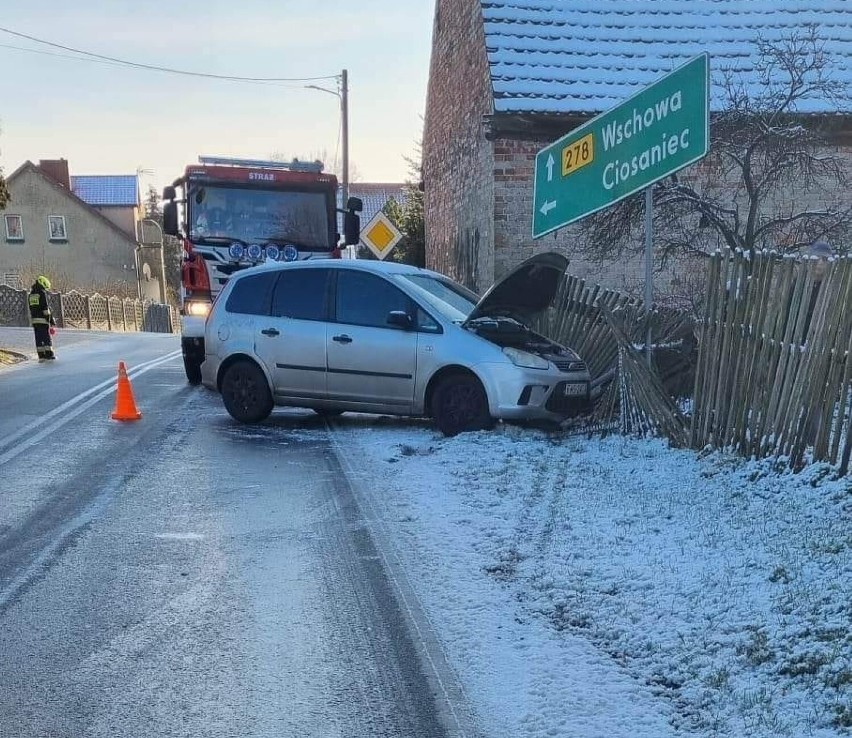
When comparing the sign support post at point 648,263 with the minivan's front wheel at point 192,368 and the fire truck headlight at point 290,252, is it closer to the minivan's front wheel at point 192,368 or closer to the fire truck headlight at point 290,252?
the fire truck headlight at point 290,252

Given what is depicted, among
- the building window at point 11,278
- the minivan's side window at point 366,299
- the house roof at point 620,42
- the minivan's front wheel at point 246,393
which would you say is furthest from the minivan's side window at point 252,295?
the building window at point 11,278

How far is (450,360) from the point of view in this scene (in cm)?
861

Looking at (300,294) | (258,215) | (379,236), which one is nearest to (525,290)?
(300,294)

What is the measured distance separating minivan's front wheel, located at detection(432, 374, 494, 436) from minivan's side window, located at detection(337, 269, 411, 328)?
93 centimetres

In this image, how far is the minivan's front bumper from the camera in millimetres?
8328

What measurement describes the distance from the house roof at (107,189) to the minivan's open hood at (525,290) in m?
57.1

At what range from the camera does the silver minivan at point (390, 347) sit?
27.9 feet

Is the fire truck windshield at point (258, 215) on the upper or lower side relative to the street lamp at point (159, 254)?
lower

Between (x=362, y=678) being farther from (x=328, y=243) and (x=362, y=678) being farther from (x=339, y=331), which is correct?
(x=328, y=243)

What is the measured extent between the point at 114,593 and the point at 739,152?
893 centimetres

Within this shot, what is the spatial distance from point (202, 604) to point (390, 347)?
480cm

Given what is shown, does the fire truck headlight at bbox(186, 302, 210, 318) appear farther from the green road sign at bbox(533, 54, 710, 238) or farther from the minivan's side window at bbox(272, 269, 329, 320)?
the green road sign at bbox(533, 54, 710, 238)

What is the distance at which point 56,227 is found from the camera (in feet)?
180

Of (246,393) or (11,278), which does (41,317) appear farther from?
(11,278)
